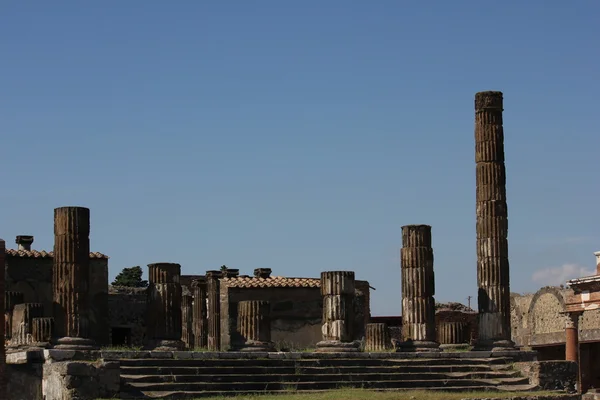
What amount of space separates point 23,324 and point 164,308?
296 centimetres

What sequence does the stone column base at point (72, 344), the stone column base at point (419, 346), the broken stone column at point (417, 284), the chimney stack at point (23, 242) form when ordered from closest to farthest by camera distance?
1. the stone column base at point (72, 344)
2. the stone column base at point (419, 346)
3. the broken stone column at point (417, 284)
4. the chimney stack at point (23, 242)

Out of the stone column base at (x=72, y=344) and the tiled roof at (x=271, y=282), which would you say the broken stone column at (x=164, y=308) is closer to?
the stone column base at (x=72, y=344)

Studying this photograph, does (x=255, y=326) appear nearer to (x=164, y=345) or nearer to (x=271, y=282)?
(x=164, y=345)

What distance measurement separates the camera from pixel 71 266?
24859 mm

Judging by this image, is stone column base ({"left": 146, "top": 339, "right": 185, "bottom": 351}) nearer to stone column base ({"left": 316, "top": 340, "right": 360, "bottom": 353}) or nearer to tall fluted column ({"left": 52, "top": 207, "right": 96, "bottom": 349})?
tall fluted column ({"left": 52, "top": 207, "right": 96, "bottom": 349})

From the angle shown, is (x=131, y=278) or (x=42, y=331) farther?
(x=131, y=278)

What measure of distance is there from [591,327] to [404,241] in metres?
15.3

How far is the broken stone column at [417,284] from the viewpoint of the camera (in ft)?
96.3

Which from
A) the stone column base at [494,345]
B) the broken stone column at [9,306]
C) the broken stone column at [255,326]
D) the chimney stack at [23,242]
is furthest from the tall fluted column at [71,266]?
the chimney stack at [23,242]

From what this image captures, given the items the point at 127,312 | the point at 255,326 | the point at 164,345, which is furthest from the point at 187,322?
the point at 164,345

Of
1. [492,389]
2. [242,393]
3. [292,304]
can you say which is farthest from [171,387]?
[292,304]

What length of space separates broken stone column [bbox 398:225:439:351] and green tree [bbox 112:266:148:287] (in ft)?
111

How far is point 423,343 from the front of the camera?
95.1 ft

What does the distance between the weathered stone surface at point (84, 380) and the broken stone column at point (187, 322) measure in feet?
40.5
